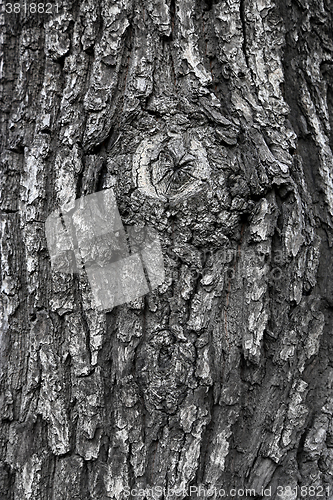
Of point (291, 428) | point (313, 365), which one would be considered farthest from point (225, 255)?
point (291, 428)

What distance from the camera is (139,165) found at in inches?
49.9

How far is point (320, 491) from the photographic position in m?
1.32

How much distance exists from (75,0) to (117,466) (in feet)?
4.51

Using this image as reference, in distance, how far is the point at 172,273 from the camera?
4.23ft

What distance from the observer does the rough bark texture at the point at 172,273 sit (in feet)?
4.15

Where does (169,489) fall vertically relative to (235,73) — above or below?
below

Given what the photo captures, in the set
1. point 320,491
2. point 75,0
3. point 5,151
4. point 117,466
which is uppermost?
point 75,0

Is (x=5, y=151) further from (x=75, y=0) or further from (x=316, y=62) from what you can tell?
(x=316, y=62)

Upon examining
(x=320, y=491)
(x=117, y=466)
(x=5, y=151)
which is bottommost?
(x=320, y=491)

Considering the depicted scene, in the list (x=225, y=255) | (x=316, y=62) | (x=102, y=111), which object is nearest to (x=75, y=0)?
(x=102, y=111)

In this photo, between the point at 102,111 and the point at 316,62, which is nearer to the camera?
the point at 102,111

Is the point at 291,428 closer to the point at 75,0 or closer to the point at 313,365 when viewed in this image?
the point at 313,365

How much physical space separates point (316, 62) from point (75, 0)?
0.77m

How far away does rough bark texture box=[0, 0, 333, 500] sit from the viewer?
1266 mm
